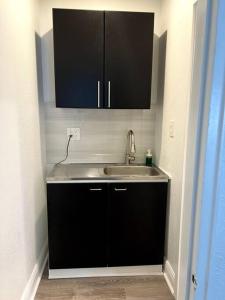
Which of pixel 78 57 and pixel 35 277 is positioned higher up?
pixel 78 57

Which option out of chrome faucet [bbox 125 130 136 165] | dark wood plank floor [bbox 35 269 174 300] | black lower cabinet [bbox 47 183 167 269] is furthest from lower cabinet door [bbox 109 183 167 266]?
chrome faucet [bbox 125 130 136 165]

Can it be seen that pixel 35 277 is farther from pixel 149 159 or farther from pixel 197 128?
pixel 197 128

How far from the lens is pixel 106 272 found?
2.13 metres

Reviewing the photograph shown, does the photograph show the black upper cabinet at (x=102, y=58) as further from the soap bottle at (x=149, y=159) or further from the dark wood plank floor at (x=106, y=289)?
the dark wood plank floor at (x=106, y=289)

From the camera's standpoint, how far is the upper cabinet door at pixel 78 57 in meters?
1.97

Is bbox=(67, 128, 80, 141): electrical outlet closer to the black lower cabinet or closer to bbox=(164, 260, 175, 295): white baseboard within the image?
the black lower cabinet

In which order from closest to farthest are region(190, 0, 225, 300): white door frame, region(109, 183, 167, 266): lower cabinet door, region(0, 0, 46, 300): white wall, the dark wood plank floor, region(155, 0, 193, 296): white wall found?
region(190, 0, 225, 300): white door frame
region(0, 0, 46, 300): white wall
region(155, 0, 193, 296): white wall
the dark wood plank floor
region(109, 183, 167, 266): lower cabinet door

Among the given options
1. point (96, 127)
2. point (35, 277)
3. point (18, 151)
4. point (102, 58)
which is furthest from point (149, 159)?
point (35, 277)

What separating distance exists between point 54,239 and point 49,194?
1.29 feet

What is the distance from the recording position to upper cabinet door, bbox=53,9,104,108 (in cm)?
197

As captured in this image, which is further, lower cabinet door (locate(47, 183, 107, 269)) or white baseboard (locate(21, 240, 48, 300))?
lower cabinet door (locate(47, 183, 107, 269))

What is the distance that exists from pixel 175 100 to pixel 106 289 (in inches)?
64.3

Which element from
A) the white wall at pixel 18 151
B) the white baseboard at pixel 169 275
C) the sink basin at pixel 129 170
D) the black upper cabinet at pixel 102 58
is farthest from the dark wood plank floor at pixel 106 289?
the black upper cabinet at pixel 102 58

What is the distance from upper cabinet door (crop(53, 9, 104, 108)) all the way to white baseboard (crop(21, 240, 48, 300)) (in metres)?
1.37
